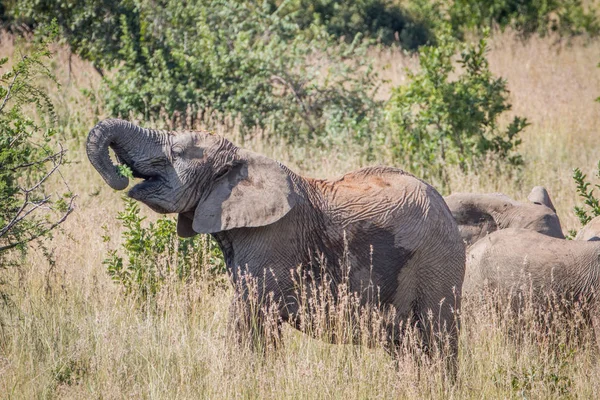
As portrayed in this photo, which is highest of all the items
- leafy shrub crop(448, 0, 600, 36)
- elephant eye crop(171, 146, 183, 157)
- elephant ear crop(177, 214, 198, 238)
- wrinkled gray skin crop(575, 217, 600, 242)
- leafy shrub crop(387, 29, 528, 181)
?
leafy shrub crop(448, 0, 600, 36)

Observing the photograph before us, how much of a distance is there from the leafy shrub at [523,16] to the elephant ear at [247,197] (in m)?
16.9

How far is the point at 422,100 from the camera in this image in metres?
12.6

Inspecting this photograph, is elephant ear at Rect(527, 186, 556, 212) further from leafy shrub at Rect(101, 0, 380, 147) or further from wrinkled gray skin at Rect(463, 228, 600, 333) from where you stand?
leafy shrub at Rect(101, 0, 380, 147)

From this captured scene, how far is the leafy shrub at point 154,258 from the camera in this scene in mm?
7891

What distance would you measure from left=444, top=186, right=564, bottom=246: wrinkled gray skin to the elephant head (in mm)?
2906

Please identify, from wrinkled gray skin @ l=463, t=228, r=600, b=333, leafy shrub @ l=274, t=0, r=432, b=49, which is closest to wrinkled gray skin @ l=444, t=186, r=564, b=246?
wrinkled gray skin @ l=463, t=228, r=600, b=333

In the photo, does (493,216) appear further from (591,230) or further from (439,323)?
(439,323)

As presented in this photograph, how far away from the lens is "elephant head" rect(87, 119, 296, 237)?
5895 millimetres

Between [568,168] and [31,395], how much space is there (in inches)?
363

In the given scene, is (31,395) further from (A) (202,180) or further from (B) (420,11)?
(B) (420,11)

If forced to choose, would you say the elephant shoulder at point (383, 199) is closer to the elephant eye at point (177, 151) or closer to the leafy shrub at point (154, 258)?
the elephant eye at point (177, 151)

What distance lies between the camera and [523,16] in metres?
23.1

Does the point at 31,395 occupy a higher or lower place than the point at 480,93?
lower

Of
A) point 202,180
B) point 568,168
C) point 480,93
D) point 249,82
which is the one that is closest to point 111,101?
point 249,82
